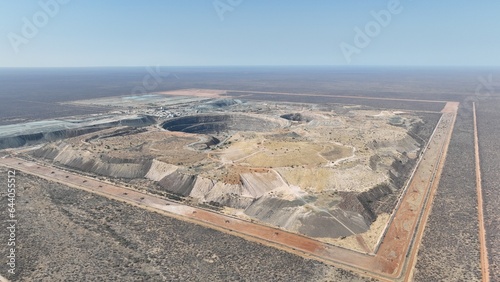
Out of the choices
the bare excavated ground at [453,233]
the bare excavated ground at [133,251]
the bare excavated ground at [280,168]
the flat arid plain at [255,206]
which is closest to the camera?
the bare excavated ground at [133,251]

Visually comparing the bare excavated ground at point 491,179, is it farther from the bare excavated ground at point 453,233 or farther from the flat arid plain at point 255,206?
the bare excavated ground at point 453,233

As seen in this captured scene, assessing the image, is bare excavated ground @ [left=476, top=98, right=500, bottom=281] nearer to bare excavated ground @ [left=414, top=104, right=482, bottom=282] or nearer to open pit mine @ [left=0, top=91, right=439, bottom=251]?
bare excavated ground @ [left=414, top=104, right=482, bottom=282]

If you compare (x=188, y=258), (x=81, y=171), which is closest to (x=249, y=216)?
(x=188, y=258)

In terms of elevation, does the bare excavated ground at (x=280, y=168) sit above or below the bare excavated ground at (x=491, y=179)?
above

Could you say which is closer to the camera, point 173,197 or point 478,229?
point 478,229

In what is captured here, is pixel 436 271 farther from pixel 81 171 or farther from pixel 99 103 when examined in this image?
pixel 99 103

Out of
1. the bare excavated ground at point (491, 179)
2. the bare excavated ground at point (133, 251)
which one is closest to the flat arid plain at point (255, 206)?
the bare excavated ground at point (133, 251)

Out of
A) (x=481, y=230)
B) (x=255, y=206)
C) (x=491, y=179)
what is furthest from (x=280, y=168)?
(x=491, y=179)
